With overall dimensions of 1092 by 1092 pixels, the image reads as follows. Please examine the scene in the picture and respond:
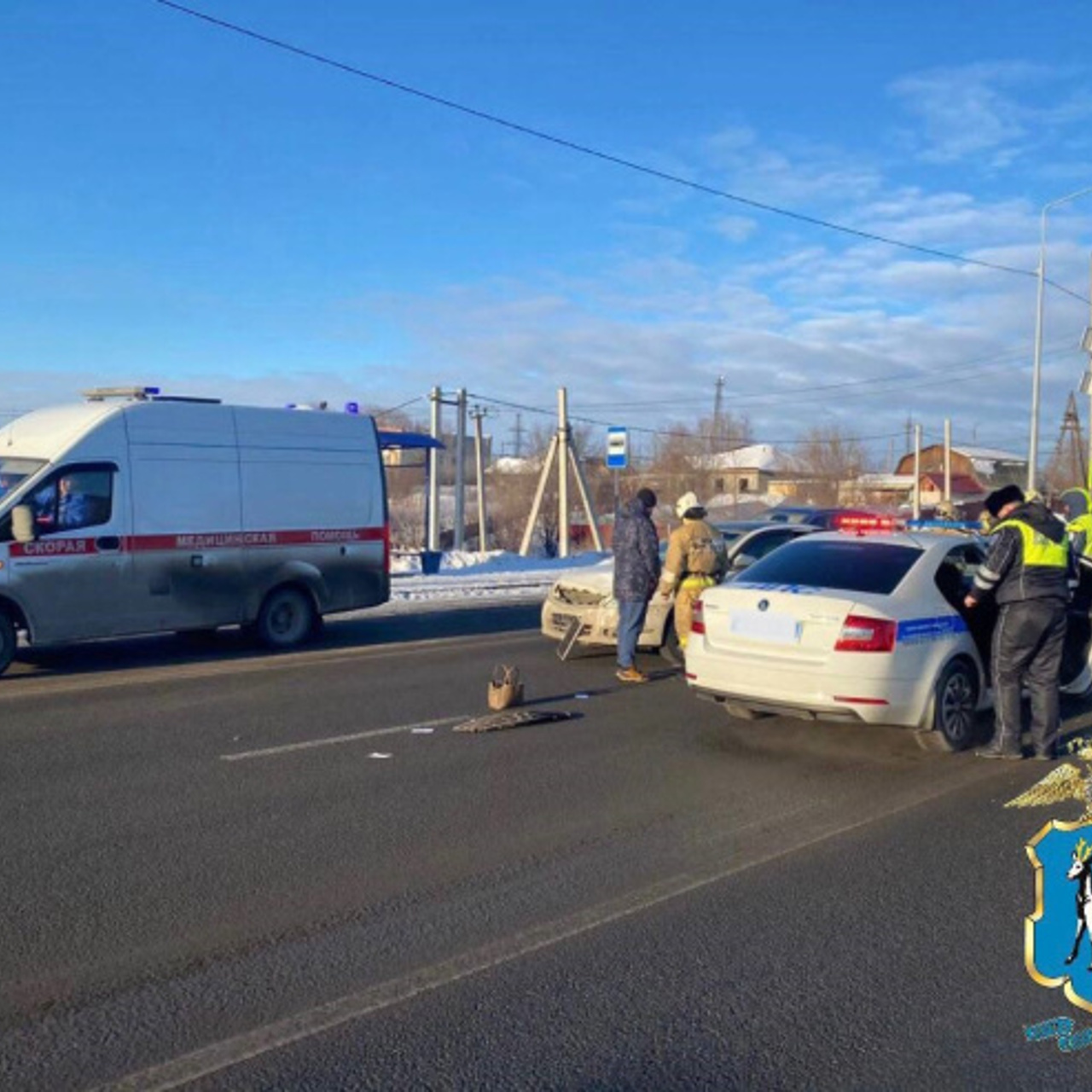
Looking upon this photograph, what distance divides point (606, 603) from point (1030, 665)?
4967 millimetres

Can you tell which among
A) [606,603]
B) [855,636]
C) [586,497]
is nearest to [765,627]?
[855,636]

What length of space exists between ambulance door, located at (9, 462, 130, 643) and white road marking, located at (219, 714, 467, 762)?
4270 millimetres

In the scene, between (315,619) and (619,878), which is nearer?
(619,878)

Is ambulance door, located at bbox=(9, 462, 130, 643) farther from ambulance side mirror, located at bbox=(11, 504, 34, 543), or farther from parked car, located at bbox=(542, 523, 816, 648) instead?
parked car, located at bbox=(542, 523, 816, 648)

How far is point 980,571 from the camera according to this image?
786cm

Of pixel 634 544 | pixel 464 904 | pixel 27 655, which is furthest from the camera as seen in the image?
pixel 27 655

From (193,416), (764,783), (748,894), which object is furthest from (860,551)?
(193,416)

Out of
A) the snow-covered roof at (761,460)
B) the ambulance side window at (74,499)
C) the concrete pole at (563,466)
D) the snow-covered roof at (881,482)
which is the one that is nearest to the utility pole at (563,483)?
the concrete pole at (563,466)

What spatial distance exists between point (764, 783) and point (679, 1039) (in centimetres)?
351

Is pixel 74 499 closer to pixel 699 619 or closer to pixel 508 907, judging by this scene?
pixel 699 619

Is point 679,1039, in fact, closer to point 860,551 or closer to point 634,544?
point 860,551

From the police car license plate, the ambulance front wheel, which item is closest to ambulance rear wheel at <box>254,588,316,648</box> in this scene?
the ambulance front wheel

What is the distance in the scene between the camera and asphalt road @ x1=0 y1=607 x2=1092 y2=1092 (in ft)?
12.5

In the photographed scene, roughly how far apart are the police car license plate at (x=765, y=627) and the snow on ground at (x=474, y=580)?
10.2 m
